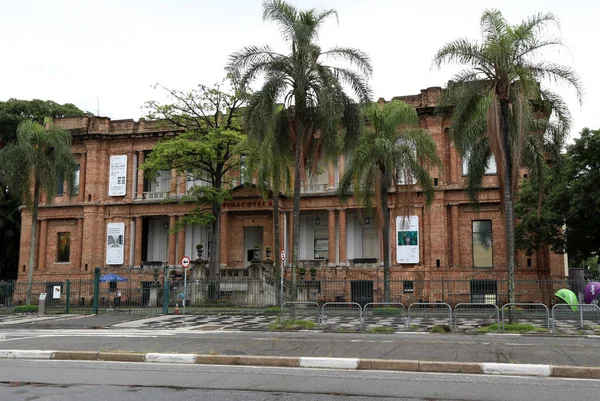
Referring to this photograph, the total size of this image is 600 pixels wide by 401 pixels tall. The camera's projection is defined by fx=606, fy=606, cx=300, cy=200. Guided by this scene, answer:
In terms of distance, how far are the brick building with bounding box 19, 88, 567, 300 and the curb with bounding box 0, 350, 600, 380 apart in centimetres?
2551

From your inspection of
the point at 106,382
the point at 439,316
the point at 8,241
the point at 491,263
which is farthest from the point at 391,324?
the point at 8,241

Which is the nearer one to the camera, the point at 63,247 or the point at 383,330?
the point at 383,330

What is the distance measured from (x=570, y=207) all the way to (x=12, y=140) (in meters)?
44.8

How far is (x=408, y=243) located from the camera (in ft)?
135

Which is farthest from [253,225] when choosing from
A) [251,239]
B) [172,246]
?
[172,246]

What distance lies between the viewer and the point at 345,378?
1007cm

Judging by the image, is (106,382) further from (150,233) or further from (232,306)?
(150,233)

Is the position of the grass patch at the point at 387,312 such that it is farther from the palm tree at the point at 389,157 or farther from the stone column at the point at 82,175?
the stone column at the point at 82,175

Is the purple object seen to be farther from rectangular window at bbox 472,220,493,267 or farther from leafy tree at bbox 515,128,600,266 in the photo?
rectangular window at bbox 472,220,493,267

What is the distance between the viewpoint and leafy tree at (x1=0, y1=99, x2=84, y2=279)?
51.8 meters

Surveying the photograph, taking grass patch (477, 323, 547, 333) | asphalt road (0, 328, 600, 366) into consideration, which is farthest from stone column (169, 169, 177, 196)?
grass patch (477, 323, 547, 333)

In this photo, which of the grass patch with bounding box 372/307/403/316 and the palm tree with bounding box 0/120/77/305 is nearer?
A: the grass patch with bounding box 372/307/403/316

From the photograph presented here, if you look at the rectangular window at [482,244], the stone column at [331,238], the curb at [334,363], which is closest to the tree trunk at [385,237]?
the stone column at [331,238]

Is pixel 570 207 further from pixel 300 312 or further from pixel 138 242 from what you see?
pixel 138 242
